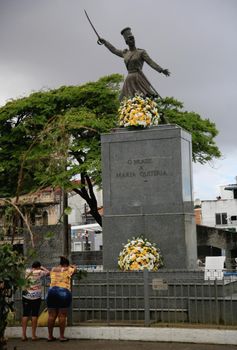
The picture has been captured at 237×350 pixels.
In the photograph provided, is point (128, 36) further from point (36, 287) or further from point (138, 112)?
point (36, 287)

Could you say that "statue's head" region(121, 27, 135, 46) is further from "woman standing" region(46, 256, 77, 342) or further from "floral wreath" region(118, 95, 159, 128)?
"woman standing" region(46, 256, 77, 342)

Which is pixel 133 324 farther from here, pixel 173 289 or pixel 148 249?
pixel 148 249

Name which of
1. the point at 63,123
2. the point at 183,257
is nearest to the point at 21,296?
the point at 183,257

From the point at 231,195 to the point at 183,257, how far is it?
63499mm

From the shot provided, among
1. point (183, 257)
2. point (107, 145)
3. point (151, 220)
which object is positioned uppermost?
point (107, 145)

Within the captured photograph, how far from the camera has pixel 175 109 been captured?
3641 centimetres

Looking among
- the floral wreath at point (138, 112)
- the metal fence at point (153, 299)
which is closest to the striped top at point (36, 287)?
the metal fence at point (153, 299)

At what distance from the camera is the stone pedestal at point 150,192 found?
13.3 meters

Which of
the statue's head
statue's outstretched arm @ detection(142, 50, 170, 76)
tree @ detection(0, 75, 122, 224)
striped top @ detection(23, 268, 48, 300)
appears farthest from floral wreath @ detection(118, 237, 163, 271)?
tree @ detection(0, 75, 122, 224)

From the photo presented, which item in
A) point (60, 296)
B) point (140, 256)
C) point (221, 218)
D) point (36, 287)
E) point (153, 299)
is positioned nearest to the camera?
point (60, 296)

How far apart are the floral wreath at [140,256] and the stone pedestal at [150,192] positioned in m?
0.20

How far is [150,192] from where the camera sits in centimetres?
1364

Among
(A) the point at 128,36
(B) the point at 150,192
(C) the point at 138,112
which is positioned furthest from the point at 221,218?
(B) the point at 150,192

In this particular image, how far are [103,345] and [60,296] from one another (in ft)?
4.23
